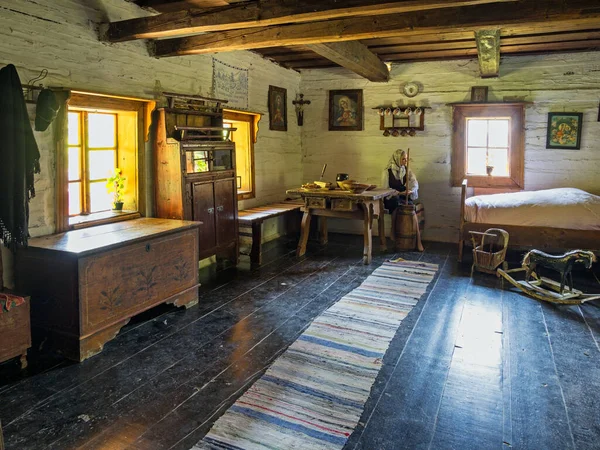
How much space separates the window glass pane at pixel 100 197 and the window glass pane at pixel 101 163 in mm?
88

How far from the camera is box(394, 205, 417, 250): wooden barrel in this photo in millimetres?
7207

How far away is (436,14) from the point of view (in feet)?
14.3

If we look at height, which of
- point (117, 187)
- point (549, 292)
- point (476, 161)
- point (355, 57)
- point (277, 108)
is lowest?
point (549, 292)

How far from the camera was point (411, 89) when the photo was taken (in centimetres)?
793

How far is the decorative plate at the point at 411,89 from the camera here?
790cm

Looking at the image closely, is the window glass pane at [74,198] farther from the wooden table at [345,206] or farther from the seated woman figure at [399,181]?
the seated woman figure at [399,181]

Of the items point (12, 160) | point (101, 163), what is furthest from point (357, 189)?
point (12, 160)

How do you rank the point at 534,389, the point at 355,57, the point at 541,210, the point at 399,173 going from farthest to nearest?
the point at 399,173, the point at 355,57, the point at 541,210, the point at 534,389

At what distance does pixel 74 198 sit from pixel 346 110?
5.02m

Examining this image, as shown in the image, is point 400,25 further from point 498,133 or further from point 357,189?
point 498,133

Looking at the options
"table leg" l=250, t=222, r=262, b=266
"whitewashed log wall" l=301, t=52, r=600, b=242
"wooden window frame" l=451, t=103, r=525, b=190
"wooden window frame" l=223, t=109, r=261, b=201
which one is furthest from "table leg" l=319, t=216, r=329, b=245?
"wooden window frame" l=451, t=103, r=525, b=190

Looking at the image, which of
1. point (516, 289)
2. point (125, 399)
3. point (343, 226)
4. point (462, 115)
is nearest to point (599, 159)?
point (462, 115)

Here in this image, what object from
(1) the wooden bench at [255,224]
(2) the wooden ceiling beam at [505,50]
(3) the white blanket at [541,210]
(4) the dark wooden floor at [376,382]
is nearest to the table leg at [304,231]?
(1) the wooden bench at [255,224]

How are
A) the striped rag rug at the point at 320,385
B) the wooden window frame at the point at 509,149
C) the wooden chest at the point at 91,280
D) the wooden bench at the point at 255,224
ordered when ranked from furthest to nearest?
the wooden window frame at the point at 509,149 → the wooden bench at the point at 255,224 → the wooden chest at the point at 91,280 → the striped rag rug at the point at 320,385
